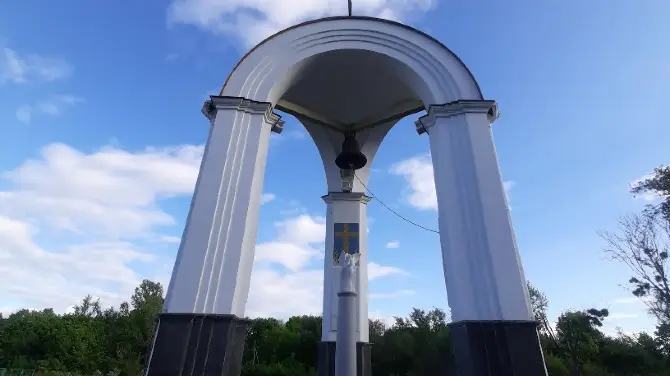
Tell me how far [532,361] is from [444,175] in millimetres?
2917

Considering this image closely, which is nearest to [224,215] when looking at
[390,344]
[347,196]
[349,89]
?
[347,196]

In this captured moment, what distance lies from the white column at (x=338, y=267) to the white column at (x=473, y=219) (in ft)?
11.5

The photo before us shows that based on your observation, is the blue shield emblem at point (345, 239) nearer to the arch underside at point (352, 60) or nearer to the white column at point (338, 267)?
the white column at point (338, 267)

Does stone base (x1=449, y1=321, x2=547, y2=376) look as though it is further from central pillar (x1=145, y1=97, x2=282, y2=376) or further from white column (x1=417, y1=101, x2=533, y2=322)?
central pillar (x1=145, y1=97, x2=282, y2=376)

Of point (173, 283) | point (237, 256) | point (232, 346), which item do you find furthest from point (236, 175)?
point (232, 346)

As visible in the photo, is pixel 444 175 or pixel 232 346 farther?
pixel 444 175

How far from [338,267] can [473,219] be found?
4137mm

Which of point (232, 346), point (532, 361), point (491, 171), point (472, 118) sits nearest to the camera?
point (532, 361)

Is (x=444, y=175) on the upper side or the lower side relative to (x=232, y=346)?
upper

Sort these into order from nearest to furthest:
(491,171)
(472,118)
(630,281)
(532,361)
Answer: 1. (532,361)
2. (491,171)
3. (472,118)
4. (630,281)

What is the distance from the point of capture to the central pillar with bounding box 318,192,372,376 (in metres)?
9.29

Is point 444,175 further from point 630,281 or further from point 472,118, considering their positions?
point 630,281

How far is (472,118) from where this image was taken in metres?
7.02

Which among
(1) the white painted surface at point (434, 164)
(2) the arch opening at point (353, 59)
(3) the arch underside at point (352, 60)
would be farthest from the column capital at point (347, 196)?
(1) the white painted surface at point (434, 164)
